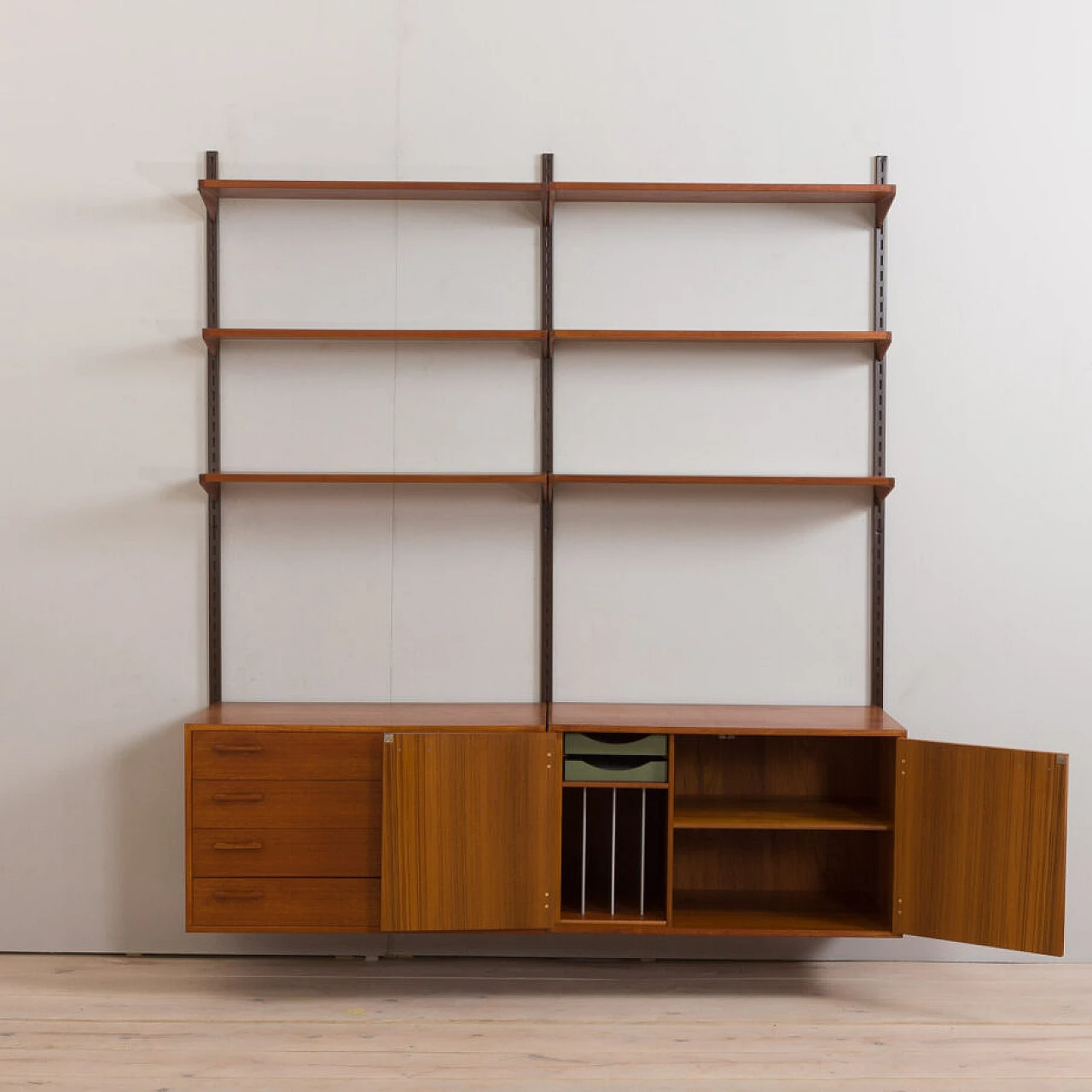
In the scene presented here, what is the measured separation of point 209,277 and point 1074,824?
9.40 feet

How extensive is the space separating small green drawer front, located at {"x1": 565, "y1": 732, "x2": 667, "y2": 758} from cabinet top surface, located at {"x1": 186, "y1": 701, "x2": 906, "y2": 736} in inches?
1.6

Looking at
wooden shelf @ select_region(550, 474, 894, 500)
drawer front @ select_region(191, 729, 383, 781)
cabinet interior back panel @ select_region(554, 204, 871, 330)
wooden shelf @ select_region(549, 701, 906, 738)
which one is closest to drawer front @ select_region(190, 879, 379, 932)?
drawer front @ select_region(191, 729, 383, 781)

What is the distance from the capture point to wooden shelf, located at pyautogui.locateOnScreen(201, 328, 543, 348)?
8.74 feet

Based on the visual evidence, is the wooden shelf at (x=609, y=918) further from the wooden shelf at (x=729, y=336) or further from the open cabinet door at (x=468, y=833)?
the wooden shelf at (x=729, y=336)

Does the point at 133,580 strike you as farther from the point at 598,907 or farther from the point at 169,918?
the point at 598,907

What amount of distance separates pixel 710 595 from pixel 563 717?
1.93 ft

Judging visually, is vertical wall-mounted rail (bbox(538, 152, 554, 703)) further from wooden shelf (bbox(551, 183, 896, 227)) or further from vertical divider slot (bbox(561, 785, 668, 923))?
vertical divider slot (bbox(561, 785, 668, 923))

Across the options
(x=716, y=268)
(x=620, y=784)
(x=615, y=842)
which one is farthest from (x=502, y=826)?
(x=716, y=268)

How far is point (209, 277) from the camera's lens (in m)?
2.81

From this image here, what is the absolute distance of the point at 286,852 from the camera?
2488mm

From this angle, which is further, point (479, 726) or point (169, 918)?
point (169, 918)

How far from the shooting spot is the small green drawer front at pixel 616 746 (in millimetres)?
2504

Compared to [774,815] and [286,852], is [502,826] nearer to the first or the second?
[286,852]

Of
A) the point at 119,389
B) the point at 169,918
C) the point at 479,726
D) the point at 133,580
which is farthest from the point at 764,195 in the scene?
the point at 169,918
